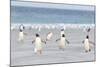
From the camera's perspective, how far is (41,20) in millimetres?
2143

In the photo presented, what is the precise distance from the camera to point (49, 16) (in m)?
2.18

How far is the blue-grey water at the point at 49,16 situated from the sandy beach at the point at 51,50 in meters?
0.09

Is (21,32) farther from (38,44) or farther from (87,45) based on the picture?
(87,45)

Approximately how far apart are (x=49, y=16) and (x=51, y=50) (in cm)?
33

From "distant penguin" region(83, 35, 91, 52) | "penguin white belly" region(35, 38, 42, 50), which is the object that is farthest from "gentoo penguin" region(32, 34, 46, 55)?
"distant penguin" region(83, 35, 91, 52)

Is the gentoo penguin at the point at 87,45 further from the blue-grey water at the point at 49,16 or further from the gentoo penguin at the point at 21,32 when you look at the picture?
the gentoo penguin at the point at 21,32

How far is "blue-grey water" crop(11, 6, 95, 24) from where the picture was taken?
80.7 inches

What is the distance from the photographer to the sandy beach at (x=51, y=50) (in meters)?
2.04

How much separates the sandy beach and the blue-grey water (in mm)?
88

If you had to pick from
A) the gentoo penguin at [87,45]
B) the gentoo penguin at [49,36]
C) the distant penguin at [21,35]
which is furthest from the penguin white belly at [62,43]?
the distant penguin at [21,35]
